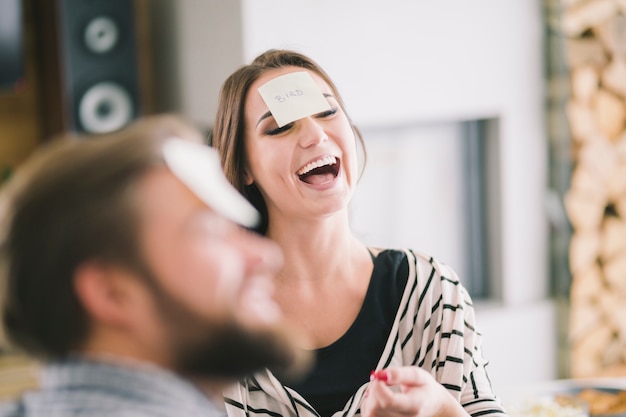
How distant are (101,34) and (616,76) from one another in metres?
2.07

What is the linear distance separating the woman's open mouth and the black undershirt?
7.3 inches

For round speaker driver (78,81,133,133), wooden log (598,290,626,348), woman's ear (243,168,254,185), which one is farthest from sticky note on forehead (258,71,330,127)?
wooden log (598,290,626,348)

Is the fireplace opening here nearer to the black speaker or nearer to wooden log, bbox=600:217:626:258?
wooden log, bbox=600:217:626:258

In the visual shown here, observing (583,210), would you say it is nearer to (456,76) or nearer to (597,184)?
(597,184)

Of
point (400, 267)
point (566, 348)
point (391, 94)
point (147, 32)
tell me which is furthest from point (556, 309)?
point (400, 267)

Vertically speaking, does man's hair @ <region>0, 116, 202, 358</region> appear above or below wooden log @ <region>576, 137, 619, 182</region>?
above

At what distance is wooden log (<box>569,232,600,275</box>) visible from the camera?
11.5 ft

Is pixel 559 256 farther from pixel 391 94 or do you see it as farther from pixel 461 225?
pixel 391 94

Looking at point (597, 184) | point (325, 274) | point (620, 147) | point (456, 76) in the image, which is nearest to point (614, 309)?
point (597, 184)

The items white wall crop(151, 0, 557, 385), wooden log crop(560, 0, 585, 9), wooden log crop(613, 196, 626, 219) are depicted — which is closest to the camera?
white wall crop(151, 0, 557, 385)

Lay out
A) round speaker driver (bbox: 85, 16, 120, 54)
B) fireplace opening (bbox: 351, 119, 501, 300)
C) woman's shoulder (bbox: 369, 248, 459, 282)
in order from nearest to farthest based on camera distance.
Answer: woman's shoulder (bbox: 369, 248, 459, 282)
round speaker driver (bbox: 85, 16, 120, 54)
fireplace opening (bbox: 351, 119, 501, 300)

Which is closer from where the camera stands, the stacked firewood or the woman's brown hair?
the woman's brown hair

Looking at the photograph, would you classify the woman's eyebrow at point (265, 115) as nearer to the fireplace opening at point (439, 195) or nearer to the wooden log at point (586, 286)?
the fireplace opening at point (439, 195)

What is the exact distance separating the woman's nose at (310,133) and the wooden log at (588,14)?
2.37 meters
